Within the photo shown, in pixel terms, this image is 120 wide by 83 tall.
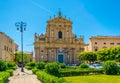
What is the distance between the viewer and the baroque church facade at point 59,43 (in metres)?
67.9

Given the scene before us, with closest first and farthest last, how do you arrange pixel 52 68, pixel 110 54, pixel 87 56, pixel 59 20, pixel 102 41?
1. pixel 52 68
2. pixel 110 54
3. pixel 87 56
4. pixel 59 20
5. pixel 102 41

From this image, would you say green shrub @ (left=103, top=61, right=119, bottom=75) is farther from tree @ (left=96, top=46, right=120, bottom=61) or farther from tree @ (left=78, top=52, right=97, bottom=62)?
tree @ (left=78, top=52, right=97, bottom=62)

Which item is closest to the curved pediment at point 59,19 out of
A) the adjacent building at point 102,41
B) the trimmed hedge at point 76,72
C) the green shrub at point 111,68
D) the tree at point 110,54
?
the tree at point 110,54

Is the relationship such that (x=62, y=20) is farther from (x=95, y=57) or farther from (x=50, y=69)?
(x=50, y=69)

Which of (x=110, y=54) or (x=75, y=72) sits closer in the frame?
(x=75, y=72)

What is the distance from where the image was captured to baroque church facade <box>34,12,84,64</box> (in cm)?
A: 6794

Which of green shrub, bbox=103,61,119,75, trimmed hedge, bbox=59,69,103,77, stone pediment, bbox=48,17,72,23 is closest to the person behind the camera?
trimmed hedge, bbox=59,69,103,77

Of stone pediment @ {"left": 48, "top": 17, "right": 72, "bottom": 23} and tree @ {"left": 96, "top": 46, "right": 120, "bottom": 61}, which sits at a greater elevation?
stone pediment @ {"left": 48, "top": 17, "right": 72, "bottom": 23}

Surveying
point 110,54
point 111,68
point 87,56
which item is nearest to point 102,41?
point 87,56

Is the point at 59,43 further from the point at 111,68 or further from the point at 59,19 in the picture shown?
the point at 111,68

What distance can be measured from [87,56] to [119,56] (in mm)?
15469

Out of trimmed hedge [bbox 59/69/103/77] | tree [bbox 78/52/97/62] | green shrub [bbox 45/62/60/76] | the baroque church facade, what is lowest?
trimmed hedge [bbox 59/69/103/77]

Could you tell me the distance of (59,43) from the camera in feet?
227

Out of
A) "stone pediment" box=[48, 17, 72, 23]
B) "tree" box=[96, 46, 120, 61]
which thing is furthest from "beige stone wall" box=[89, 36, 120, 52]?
"tree" box=[96, 46, 120, 61]
